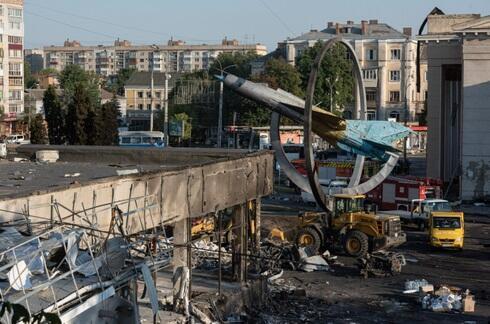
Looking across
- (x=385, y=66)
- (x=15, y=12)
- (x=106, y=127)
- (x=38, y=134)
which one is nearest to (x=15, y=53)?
(x=15, y=12)

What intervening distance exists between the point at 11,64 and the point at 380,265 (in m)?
61.4

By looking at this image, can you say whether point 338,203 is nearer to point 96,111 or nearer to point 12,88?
point 96,111

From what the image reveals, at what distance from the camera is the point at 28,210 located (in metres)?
16.4

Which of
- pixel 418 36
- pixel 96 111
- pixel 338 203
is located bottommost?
pixel 338 203

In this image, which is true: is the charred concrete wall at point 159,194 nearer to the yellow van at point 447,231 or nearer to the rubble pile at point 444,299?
the rubble pile at point 444,299

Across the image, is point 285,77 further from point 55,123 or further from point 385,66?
point 55,123

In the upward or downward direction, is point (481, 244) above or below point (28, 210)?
below

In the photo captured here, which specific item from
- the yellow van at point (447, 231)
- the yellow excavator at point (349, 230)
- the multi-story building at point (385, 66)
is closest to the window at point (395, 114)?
the multi-story building at point (385, 66)

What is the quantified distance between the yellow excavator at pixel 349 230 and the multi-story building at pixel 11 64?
2162 inches

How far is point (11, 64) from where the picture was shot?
84562 millimetres

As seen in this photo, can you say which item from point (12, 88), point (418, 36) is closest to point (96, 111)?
point (418, 36)

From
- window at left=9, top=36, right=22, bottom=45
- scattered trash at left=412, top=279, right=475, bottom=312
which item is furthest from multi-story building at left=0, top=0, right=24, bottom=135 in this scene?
scattered trash at left=412, top=279, right=475, bottom=312

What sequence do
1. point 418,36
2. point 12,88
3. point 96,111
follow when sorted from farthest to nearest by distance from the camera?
point 12,88, point 96,111, point 418,36

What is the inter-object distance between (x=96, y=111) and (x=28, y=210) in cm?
4527
